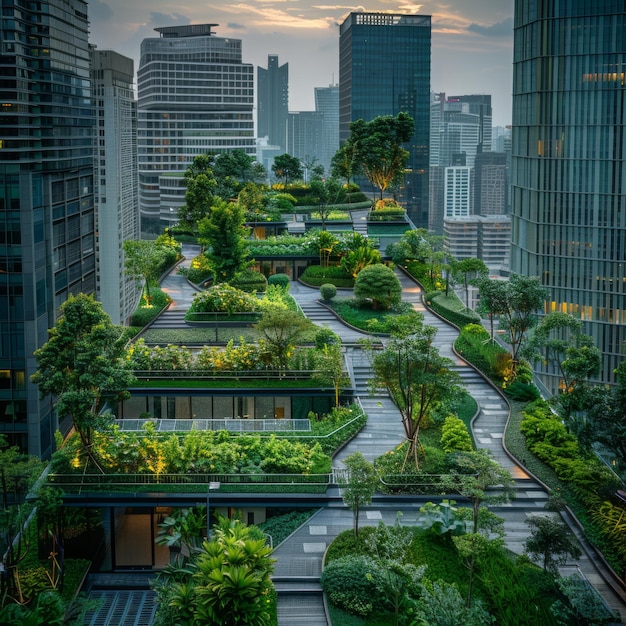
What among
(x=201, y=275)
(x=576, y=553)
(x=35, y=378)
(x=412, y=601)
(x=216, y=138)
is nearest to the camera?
(x=412, y=601)

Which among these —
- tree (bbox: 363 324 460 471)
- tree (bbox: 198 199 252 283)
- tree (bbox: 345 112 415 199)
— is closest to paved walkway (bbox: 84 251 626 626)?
tree (bbox: 363 324 460 471)

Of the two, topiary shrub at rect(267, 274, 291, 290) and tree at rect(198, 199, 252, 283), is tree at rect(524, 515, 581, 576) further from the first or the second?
topiary shrub at rect(267, 274, 291, 290)

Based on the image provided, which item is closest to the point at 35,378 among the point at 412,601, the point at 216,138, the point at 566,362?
the point at 412,601

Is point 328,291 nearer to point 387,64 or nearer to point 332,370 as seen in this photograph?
point 332,370

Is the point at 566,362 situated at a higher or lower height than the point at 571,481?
higher

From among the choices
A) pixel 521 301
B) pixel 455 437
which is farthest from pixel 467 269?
pixel 455 437

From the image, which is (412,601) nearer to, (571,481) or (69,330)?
(571,481)
